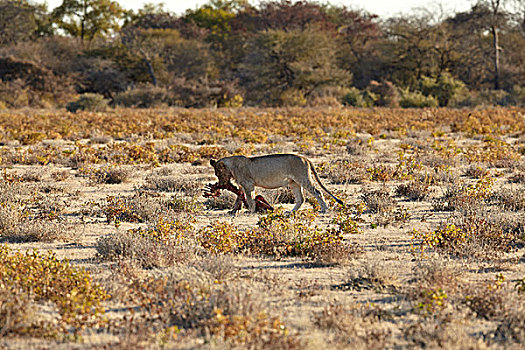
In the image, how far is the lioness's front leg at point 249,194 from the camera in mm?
8453

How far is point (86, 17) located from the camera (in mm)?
65562

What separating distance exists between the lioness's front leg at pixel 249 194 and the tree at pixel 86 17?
61916 mm

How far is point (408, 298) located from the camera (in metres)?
5.21

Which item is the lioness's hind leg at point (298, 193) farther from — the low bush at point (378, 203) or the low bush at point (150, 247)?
the low bush at point (150, 247)

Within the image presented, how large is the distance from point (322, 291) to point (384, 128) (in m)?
19.2

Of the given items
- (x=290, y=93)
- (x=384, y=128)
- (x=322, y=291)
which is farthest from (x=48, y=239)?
(x=290, y=93)

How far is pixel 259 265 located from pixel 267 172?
88.5 inches

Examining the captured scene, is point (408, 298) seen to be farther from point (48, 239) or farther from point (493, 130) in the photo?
point (493, 130)

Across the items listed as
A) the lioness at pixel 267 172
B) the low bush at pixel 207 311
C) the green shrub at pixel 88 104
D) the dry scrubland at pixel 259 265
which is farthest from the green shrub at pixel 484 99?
the low bush at pixel 207 311

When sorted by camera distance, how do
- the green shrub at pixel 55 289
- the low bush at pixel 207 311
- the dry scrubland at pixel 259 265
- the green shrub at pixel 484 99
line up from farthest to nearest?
the green shrub at pixel 484 99, the green shrub at pixel 55 289, the dry scrubland at pixel 259 265, the low bush at pixel 207 311

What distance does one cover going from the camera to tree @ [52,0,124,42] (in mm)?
65562

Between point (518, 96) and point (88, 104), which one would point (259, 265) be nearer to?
point (88, 104)

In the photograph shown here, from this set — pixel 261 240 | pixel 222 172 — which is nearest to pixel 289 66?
pixel 222 172

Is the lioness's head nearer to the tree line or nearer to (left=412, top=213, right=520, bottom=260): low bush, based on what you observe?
(left=412, top=213, right=520, bottom=260): low bush
